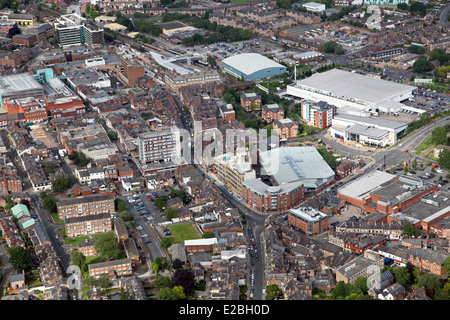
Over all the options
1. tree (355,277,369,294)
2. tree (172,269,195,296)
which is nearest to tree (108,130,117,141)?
tree (172,269,195,296)

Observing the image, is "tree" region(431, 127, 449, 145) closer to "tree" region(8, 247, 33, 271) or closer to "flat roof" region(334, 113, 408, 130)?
Result: "flat roof" region(334, 113, 408, 130)

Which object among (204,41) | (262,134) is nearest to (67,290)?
(262,134)

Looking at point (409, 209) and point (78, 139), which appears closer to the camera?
point (409, 209)

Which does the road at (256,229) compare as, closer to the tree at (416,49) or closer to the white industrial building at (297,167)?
the white industrial building at (297,167)

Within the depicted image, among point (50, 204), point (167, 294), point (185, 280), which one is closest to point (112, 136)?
point (50, 204)

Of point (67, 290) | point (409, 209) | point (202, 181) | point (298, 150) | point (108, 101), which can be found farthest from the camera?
point (108, 101)

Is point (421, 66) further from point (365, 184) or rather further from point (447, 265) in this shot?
point (447, 265)

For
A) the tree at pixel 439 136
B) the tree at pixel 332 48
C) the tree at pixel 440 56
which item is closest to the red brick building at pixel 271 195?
the tree at pixel 439 136

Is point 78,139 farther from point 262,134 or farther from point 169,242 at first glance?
point 169,242
